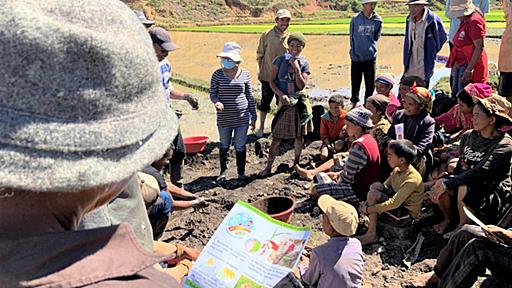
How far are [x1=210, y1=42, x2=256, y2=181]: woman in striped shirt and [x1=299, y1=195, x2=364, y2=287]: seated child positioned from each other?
2.76 metres

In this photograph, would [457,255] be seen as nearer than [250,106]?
Yes

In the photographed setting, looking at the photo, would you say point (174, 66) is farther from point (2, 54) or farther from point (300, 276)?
point (2, 54)

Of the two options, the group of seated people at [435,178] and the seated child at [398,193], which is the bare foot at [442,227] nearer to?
the group of seated people at [435,178]

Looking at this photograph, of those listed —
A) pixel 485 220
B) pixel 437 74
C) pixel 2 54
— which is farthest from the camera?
pixel 437 74

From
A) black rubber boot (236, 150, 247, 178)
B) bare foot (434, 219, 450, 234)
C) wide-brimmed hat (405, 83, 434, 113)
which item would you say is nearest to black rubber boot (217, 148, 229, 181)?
black rubber boot (236, 150, 247, 178)

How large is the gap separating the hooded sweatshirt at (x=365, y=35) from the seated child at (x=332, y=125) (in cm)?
163

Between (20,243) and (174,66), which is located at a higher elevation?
(20,243)

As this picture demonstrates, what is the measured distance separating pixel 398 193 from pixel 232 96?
231 cm

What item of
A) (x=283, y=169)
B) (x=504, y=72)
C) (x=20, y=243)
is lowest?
(x=283, y=169)

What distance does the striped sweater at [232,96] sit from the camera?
6078 mm

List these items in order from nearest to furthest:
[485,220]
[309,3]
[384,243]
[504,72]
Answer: [485,220] → [384,243] → [504,72] → [309,3]

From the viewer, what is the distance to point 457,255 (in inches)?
146

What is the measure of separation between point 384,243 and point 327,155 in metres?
1.95

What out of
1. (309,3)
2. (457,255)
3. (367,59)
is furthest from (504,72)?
(309,3)
